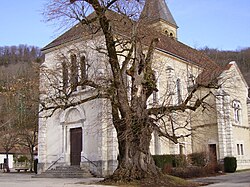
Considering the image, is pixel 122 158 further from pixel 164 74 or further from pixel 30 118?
pixel 30 118

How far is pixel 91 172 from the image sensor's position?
2805 cm

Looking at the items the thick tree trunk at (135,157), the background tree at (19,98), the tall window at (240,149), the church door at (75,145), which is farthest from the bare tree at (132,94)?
the tall window at (240,149)

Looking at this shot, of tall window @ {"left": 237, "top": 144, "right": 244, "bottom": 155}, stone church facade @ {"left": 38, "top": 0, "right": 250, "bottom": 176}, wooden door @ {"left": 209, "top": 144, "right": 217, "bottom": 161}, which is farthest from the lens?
tall window @ {"left": 237, "top": 144, "right": 244, "bottom": 155}

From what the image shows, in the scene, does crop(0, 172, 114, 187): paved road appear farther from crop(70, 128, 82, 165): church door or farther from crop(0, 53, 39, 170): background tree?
crop(70, 128, 82, 165): church door

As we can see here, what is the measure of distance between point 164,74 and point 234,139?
9393 mm

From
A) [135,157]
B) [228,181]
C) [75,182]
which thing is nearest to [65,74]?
[75,182]

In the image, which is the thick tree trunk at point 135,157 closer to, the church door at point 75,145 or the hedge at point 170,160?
the hedge at point 170,160

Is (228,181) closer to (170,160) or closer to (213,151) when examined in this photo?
(170,160)

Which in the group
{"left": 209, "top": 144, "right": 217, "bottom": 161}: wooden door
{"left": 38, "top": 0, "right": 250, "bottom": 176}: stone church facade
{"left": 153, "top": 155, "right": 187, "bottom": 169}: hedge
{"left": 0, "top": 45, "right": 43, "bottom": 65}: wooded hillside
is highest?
{"left": 0, "top": 45, "right": 43, "bottom": 65}: wooded hillside

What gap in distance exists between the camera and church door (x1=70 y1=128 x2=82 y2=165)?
30.3m

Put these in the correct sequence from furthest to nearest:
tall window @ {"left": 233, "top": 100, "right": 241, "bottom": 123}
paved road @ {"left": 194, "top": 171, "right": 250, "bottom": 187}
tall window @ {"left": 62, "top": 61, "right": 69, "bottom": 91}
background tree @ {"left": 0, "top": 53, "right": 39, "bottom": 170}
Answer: tall window @ {"left": 233, "top": 100, "right": 241, "bottom": 123} → background tree @ {"left": 0, "top": 53, "right": 39, "bottom": 170} → tall window @ {"left": 62, "top": 61, "right": 69, "bottom": 91} → paved road @ {"left": 194, "top": 171, "right": 250, "bottom": 187}

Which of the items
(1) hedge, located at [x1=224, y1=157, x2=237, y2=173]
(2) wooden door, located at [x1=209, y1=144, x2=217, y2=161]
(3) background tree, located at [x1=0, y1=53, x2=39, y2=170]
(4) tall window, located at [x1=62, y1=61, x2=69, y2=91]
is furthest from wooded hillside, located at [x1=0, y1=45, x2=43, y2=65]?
(1) hedge, located at [x1=224, y1=157, x2=237, y2=173]

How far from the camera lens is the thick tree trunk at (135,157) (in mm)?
18562

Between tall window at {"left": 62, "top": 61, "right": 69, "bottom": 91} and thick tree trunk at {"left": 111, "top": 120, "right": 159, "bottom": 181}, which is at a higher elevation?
tall window at {"left": 62, "top": 61, "right": 69, "bottom": 91}
